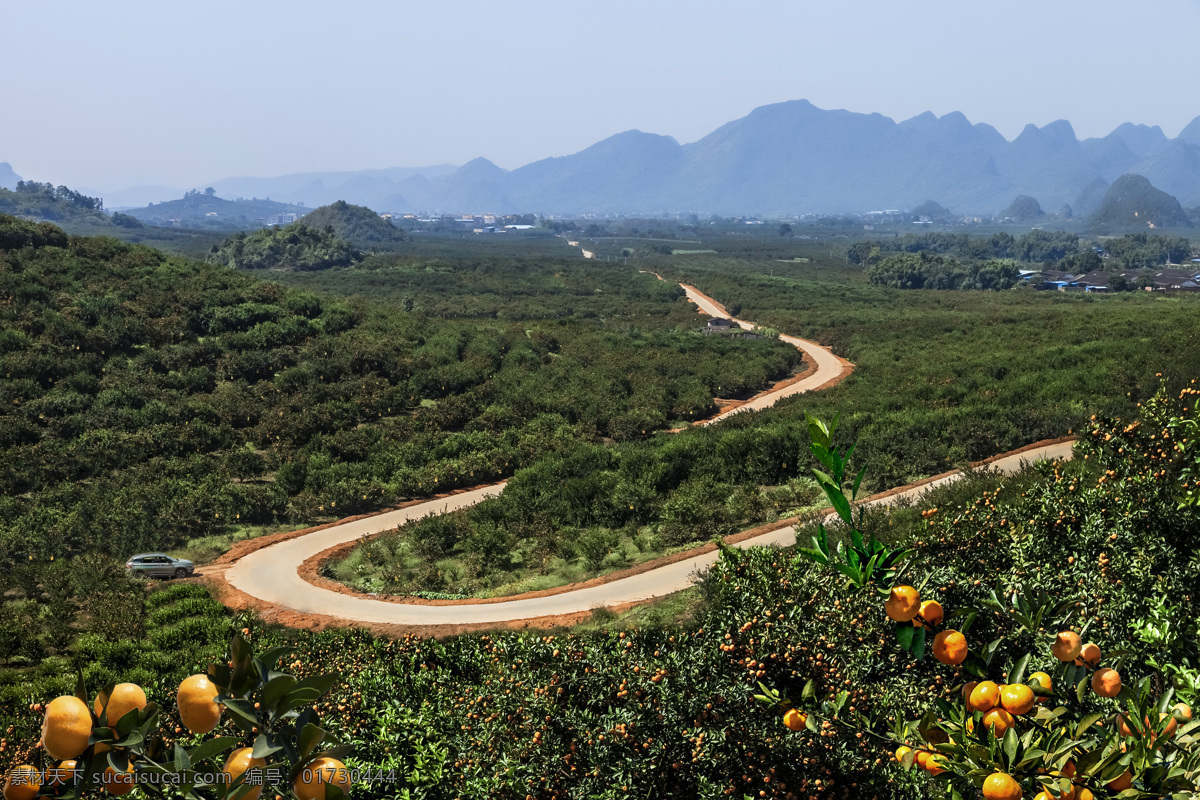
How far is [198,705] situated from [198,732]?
68 mm

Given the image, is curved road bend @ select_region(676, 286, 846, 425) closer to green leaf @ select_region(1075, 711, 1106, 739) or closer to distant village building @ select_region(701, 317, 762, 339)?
distant village building @ select_region(701, 317, 762, 339)

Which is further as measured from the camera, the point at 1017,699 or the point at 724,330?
the point at 724,330

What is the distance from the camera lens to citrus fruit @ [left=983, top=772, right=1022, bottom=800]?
273 cm

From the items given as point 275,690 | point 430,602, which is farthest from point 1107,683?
point 430,602

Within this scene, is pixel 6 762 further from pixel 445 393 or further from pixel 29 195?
pixel 29 195

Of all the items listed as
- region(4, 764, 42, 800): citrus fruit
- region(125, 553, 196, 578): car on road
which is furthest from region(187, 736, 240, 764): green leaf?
region(125, 553, 196, 578): car on road

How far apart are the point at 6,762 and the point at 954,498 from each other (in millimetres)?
14672

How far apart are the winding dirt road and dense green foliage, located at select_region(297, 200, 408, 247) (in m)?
146

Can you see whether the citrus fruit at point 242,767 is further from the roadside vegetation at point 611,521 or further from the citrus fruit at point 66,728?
the citrus fruit at point 66,728

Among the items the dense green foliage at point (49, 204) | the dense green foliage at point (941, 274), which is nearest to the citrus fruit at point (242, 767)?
the dense green foliage at point (941, 274)

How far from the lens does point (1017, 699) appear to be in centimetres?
295

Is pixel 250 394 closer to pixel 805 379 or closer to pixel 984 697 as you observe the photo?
pixel 805 379

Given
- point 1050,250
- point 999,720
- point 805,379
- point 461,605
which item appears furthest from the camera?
point 1050,250

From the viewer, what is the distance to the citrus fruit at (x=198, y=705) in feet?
6.40
